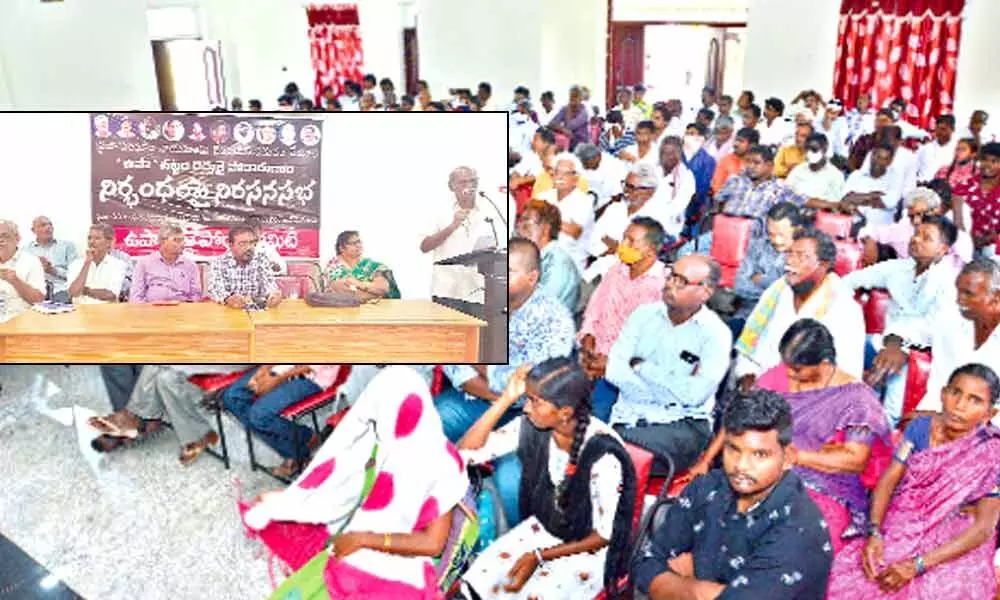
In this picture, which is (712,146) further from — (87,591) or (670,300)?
(87,591)

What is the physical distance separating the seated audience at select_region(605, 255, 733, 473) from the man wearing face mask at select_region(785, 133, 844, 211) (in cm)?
302

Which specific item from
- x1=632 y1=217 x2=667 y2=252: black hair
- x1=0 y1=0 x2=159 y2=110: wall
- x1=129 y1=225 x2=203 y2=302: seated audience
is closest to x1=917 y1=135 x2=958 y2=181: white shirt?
x1=632 y1=217 x2=667 y2=252: black hair

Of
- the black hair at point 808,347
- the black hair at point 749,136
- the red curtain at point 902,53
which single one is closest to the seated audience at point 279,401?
the black hair at point 808,347

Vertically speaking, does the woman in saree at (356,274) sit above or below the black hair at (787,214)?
below

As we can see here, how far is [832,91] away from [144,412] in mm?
8091

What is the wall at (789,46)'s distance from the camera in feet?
30.8

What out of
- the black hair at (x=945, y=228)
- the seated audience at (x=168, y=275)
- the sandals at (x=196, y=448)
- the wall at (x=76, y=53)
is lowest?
the sandals at (x=196, y=448)

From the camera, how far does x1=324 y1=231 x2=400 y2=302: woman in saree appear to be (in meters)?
2.88

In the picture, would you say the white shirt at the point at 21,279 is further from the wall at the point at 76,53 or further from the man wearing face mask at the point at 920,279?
the wall at the point at 76,53

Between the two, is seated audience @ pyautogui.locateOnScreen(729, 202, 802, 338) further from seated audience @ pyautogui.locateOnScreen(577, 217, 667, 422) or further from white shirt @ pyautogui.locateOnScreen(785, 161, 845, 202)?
white shirt @ pyautogui.locateOnScreen(785, 161, 845, 202)

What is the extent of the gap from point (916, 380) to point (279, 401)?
2.31 metres

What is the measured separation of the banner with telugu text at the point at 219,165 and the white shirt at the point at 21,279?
324 mm

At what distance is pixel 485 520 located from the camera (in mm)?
2562

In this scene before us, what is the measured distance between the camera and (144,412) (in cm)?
390
